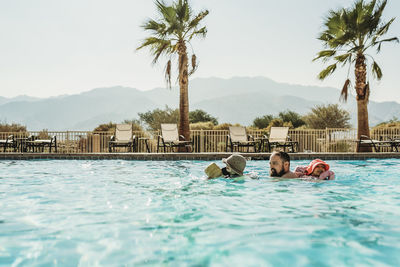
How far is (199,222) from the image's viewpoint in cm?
384

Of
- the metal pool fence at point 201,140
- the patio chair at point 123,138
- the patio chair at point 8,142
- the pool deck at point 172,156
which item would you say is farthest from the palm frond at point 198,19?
the patio chair at point 8,142

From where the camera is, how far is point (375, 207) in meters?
4.61

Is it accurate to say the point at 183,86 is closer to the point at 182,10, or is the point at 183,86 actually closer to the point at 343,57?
the point at 182,10

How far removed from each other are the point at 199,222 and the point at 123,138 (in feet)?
31.3

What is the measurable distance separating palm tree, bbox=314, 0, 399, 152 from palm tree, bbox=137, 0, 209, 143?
5.09 metres

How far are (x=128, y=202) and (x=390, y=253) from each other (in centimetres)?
302

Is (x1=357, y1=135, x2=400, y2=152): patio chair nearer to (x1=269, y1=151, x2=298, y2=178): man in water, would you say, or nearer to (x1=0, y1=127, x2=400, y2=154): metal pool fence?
(x1=0, y1=127, x2=400, y2=154): metal pool fence

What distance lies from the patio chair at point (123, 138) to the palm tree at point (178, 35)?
211cm

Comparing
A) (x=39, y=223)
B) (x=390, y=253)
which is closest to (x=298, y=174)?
(x=390, y=253)

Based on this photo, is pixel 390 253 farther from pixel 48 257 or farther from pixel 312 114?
pixel 312 114

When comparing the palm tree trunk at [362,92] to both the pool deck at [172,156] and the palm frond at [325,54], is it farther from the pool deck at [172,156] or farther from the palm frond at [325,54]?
the pool deck at [172,156]

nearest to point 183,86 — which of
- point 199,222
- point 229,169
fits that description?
point 229,169

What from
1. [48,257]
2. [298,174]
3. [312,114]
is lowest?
[48,257]

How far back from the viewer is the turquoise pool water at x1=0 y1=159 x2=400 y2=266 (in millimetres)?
2854
